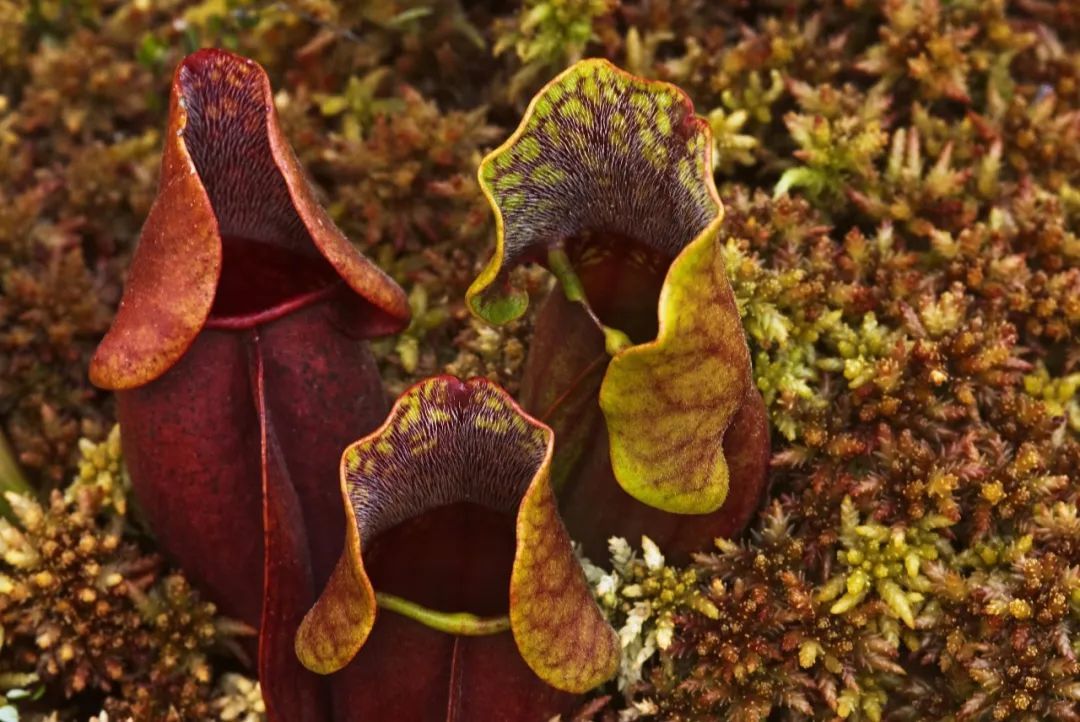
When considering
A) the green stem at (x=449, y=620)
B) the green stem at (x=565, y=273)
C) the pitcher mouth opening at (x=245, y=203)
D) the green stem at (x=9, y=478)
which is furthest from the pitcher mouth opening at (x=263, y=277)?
the green stem at (x=9, y=478)

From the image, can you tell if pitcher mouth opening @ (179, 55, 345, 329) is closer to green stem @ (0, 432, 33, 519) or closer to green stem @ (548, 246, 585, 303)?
green stem @ (548, 246, 585, 303)

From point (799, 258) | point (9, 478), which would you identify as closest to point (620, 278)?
point (799, 258)

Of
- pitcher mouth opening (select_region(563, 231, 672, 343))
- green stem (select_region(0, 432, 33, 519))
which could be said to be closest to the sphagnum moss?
green stem (select_region(0, 432, 33, 519))

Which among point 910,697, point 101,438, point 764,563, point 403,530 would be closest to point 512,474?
point 403,530

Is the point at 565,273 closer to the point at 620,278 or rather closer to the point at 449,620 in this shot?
the point at 620,278

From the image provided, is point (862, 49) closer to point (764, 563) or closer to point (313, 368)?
point (764, 563)

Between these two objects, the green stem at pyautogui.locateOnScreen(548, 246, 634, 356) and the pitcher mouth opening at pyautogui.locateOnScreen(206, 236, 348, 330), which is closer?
the green stem at pyautogui.locateOnScreen(548, 246, 634, 356)

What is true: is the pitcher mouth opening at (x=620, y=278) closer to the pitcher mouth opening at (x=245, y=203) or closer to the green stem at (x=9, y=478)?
the pitcher mouth opening at (x=245, y=203)

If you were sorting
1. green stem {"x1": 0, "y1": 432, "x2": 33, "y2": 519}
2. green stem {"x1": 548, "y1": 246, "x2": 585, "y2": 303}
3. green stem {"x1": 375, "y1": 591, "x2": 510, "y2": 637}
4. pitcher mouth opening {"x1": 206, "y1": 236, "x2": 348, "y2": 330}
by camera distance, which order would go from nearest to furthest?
green stem {"x1": 375, "y1": 591, "x2": 510, "y2": 637}
green stem {"x1": 548, "y1": 246, "x2": 585, "y2": 303}
pitcher mouth opening {"x1": 206, "y1": 236, "x2": 348, "y2": 330}
green stem {"x1": 0, "y1": 432, "x2": 33, "y2": 519}
